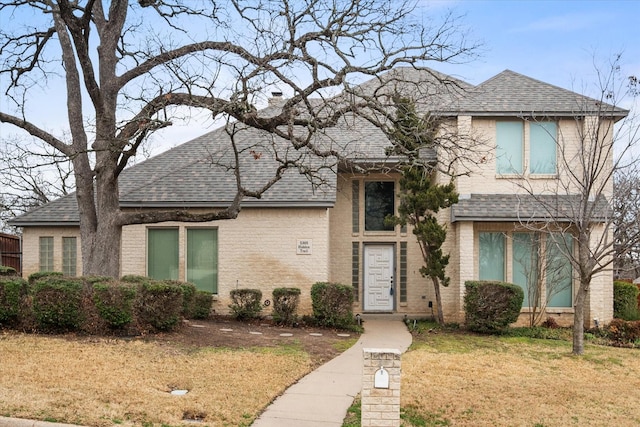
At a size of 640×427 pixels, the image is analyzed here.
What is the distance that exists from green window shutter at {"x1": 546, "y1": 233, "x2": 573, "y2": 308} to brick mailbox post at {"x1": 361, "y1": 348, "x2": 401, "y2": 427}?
11567 millimetres

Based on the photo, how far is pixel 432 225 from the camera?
691 inches

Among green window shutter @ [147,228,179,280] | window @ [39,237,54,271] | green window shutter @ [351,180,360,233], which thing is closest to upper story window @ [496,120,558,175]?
green window shutter @ [351,180,360,233]

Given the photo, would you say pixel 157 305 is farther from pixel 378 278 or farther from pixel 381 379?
pixel 378 278

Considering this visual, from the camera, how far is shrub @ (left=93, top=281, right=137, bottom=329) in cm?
1325

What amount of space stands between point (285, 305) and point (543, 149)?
8.22m

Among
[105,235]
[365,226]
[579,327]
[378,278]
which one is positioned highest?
[365,226]

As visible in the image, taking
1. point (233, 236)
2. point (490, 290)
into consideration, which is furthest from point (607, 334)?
point (233, 236)

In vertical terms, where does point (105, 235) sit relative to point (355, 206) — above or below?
below

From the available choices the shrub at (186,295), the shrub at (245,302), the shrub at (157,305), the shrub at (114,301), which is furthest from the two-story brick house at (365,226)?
the shrub at (114,301)

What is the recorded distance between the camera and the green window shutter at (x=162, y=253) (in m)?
19.7

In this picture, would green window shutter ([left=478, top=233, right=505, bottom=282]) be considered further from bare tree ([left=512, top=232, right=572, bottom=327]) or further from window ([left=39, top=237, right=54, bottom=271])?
window ([left=39, top=237, right=54, bottom=271])

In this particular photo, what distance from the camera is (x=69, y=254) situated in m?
20.4

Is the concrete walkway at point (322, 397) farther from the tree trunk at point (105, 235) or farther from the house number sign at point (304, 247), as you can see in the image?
the tree trunk at point (105, 235)

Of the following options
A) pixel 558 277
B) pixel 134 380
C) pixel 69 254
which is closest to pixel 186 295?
pixel 134 380
